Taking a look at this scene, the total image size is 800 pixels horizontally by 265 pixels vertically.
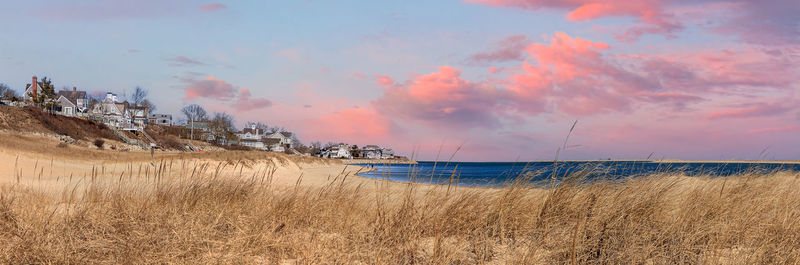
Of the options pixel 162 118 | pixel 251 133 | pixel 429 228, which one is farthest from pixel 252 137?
pixel 429 228

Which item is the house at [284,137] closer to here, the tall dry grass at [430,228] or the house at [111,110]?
the house at [111,110]

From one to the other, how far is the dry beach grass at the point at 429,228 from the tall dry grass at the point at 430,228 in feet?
0.05

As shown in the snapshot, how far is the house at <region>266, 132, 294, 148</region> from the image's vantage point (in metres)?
135

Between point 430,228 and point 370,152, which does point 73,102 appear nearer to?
point 370,152

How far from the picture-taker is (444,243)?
446cm

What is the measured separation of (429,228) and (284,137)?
138 m

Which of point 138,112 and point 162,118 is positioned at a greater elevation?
point 162,118

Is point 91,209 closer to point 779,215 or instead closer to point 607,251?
point 607,251

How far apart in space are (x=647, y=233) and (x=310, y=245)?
3.24 metres

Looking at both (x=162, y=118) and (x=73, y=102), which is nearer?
(x=73, y=102)

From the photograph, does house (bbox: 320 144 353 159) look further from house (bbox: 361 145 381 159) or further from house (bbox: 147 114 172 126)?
house (bbox: 147 114 172 126)

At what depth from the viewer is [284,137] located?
138 meters

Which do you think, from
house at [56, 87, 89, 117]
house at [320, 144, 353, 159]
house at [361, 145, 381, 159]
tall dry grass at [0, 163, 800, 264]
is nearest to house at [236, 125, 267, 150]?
house at [320, 144, 353, 159]

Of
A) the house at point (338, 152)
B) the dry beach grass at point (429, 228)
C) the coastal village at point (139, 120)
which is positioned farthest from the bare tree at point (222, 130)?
the dry beach grass at point (429, 228)
